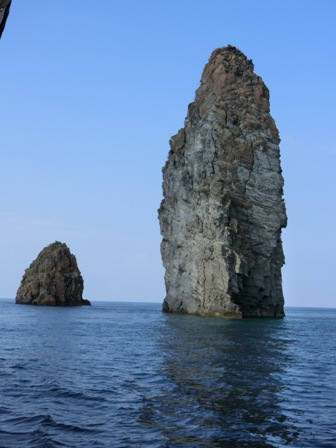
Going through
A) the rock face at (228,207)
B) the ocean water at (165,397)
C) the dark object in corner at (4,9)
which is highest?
the rock face at (228,207)

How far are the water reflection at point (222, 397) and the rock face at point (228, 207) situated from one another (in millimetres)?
47467

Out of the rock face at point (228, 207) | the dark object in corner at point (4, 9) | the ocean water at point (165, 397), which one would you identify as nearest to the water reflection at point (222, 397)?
the ocean water at point (165, 397)

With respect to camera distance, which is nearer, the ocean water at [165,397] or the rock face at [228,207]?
the ocean water at [165,397]

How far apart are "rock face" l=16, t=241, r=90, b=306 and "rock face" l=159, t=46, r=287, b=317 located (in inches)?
2051

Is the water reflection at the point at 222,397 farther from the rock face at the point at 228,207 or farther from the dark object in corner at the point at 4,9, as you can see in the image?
the rock face at the point at 228,207

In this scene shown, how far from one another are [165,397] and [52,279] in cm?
12794

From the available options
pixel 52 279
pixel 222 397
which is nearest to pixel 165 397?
pixel 222 397

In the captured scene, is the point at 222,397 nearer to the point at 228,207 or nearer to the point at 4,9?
the point at 4,9

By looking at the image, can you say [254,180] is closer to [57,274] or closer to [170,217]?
[170,217]

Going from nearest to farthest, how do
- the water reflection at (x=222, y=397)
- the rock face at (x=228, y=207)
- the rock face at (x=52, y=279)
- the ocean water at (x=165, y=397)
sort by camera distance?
the ocean water at (x=165, y=397) → the water reflection at (x=222, y=397) → the rock face at (x=228, y=207) → the rock face at (x=52, y=279)

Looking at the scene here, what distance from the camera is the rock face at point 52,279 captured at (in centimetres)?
14196

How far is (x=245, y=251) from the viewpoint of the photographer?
285 ft

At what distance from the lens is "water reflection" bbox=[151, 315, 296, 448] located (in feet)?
48.4

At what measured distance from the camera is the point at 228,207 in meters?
85.1
